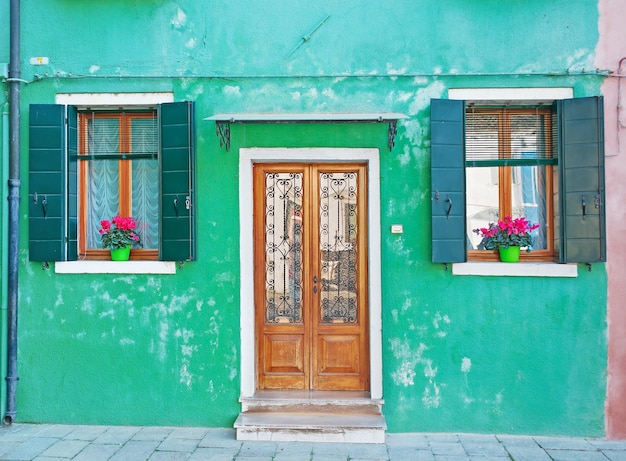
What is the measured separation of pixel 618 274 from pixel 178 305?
4248mm

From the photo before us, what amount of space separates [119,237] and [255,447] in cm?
243

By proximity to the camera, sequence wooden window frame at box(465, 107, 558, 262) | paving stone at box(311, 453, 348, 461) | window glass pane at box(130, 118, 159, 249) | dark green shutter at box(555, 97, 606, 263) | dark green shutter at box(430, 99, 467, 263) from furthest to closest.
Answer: window glass pane at box(130, 118, 159, 249) → wooden window frame at box(465, 107, 558, 262) → dark green shutter at box(430, 99, 467, 263) → dark green shutter at box(555, 97, 606, 263) → paving stone at box(311, 453, 348, 461)

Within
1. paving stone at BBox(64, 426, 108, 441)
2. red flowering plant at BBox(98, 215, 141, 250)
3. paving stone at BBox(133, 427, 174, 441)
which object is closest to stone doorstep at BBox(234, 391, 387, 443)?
paving stone at BBox(133, 427, 174, 441)

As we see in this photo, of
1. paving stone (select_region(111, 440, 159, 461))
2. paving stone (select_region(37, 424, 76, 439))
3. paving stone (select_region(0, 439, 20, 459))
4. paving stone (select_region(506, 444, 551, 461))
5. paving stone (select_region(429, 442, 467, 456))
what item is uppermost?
paving stone (select_region(37, 424, 76, 439))

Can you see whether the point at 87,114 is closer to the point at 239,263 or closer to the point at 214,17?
the point at 214,17

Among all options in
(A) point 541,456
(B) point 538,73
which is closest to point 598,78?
(B) point 538,73

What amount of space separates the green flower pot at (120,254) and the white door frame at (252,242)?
1169mm

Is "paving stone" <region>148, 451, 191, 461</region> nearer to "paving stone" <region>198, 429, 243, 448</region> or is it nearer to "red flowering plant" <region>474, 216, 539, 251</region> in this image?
"paving stone" <region>198, 429, 243, 448</region>

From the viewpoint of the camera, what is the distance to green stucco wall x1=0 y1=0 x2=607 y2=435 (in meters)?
5.57

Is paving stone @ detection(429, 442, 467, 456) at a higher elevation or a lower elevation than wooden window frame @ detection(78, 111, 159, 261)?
lower

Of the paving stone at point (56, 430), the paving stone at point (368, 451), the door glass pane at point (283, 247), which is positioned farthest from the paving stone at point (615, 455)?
the paving stone at point (56, 430)

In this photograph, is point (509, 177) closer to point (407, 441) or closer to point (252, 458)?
point (407, 441)

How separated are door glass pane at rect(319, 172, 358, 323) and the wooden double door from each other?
1cm

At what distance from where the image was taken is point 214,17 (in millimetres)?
5793
